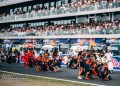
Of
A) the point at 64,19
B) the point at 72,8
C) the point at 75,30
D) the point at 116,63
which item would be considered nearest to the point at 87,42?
the point at 75,30

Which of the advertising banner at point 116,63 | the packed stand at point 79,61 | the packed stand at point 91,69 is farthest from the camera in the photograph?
the advertising banner at point 116,63

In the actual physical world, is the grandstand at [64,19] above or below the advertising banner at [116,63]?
above

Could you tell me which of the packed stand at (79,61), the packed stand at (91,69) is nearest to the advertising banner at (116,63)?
the packed stand at (79,61)

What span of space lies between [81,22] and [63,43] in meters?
3.68

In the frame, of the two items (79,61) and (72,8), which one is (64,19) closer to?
(72,8)

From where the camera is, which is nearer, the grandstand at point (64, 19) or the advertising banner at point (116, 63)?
the advertising banner at point (116, 63)

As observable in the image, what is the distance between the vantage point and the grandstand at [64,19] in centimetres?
3641

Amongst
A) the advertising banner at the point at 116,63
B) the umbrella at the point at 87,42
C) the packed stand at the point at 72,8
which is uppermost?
the packed stand at the point at 72,8

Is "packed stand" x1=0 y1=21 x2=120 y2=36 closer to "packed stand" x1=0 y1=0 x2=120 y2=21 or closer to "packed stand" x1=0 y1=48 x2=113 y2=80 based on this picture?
"packed stand" x1=0 y1=0 x2=120 y2=21

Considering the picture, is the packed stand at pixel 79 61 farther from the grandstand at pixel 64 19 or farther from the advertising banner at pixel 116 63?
the grandstand at pixel 64 19

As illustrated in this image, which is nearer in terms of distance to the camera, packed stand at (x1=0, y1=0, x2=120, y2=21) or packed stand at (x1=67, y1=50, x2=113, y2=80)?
packed stand at (x1=67, y1=50, x2=113, y2=80)

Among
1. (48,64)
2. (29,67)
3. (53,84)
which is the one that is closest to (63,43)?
(29,67)

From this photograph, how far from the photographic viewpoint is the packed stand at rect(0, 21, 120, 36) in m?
34.6

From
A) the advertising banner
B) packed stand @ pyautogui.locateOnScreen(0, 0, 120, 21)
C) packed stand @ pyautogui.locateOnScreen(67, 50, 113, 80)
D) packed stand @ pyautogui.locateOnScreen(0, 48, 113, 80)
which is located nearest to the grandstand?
packed stand @ pyautogui.locateOnScreen(0, 0, 120, 21)
